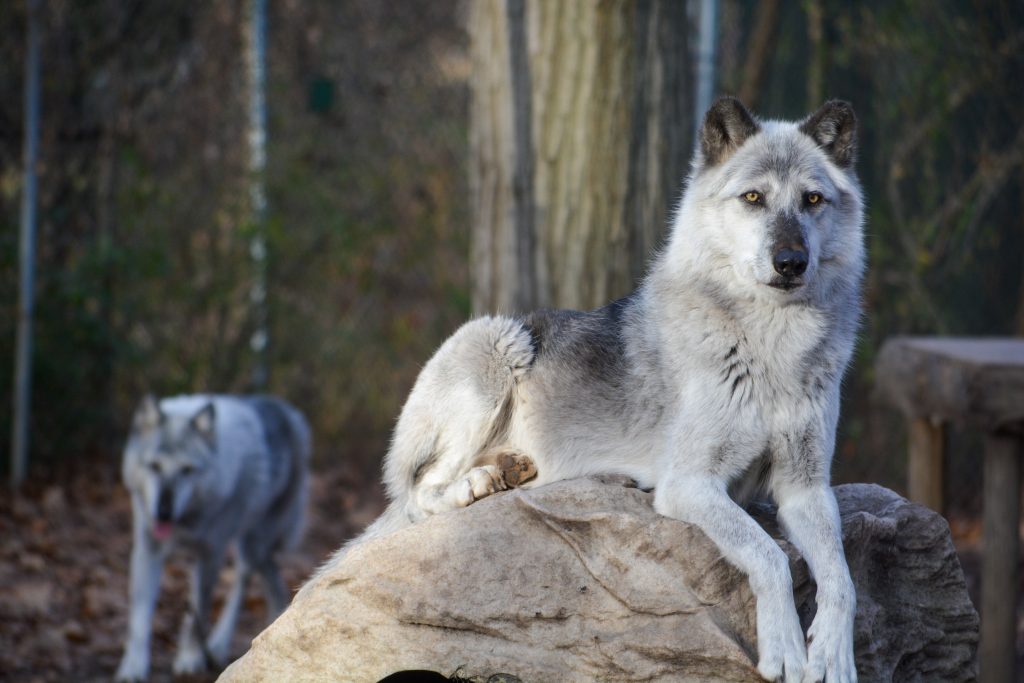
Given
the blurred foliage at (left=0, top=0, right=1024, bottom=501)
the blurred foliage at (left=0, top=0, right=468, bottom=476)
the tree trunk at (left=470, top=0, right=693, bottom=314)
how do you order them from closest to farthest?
the tree trunk at (left=470, top=0, right=693, bottom=314), the blurred foliage at (left=0, top=0, right=1024, bottom=501), the blurred foliage at (left=0, top=0, right=468, bottom=476)

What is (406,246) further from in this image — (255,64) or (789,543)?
(789,543)

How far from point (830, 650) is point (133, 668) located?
13.2 feet

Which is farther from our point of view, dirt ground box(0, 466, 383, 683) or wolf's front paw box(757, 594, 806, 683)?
dirt ground box(0, 466, 383, 683)

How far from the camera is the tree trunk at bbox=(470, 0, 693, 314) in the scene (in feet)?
18.2

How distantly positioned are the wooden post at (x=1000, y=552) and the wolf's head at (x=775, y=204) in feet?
5.87

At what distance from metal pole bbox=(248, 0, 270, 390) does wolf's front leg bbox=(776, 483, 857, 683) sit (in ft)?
20.9

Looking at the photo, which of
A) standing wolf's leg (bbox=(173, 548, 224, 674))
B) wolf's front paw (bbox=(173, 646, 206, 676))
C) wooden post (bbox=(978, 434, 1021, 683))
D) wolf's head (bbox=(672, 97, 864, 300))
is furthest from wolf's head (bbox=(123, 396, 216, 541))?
wooden post (bbox=(978, 434, 1021, 683))

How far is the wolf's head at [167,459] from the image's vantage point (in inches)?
243

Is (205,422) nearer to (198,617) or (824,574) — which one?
(198,617)

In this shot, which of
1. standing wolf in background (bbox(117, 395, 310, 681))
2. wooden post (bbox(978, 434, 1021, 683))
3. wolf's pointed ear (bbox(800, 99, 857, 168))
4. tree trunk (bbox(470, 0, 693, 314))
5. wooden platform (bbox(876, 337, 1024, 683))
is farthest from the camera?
standing wolf in background (bbox(117, 395, 310, 681))

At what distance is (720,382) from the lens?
11.7 feet

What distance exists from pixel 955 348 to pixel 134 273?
20.8 feet

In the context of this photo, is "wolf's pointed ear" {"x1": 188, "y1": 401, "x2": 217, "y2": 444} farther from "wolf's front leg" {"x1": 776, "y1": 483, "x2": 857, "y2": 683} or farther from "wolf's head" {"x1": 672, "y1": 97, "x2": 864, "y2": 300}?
"wolf's front leg" {"x1": 776, "y1": 483, "x2": 857, "y2": 683}

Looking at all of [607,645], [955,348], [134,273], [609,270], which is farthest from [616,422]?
[134,273]
